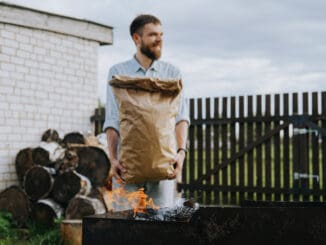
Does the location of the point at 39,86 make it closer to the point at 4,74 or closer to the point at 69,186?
the point at 4,74

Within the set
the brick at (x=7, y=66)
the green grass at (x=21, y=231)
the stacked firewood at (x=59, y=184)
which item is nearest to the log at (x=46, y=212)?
the stacked firewood at (x=59, y=184)

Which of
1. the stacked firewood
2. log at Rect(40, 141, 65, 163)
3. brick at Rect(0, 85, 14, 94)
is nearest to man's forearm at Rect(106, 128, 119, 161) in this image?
the stacked firewood

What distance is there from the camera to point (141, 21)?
382 cm

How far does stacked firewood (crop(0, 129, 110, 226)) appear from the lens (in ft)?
25.6

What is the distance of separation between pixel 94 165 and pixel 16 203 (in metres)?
1.53

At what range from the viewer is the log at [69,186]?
7852 millimetres

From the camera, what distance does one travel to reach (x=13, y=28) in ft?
30.9

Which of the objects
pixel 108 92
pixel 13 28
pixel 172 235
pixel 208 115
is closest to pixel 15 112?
pixel 13 28

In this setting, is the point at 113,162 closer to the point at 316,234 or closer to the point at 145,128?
the point at 145,128

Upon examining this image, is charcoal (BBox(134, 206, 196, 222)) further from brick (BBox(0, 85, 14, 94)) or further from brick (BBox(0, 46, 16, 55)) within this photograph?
brick (BBox(0, 46, 16, 55))

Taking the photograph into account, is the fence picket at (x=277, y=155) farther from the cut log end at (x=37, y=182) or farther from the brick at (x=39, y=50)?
the brick at (x=39, y=50)

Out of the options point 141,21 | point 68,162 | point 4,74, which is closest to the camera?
point 141,21

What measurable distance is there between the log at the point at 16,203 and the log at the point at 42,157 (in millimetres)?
508

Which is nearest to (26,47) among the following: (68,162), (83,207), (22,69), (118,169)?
(22,69)
